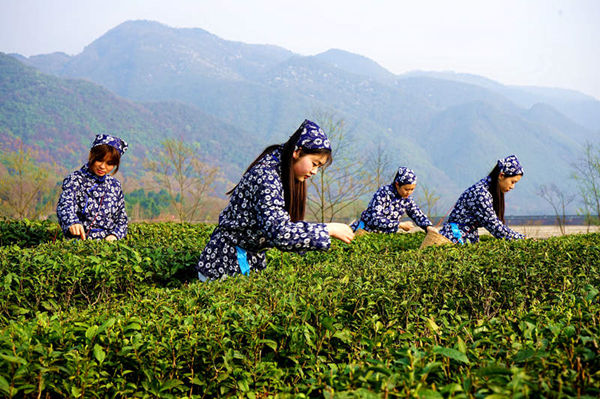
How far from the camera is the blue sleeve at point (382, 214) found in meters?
6.28

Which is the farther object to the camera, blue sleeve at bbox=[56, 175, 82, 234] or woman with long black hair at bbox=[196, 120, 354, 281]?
blue sleeve at bbox=[56, 175, 82, 234]

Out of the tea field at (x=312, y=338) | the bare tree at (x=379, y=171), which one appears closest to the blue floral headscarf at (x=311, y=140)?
the tea field at (x=312, y=338)

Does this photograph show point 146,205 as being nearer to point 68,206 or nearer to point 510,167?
point 68,206

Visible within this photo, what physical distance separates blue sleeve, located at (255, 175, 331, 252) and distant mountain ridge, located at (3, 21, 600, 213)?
108 meters

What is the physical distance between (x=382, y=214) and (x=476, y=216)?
1183 mm

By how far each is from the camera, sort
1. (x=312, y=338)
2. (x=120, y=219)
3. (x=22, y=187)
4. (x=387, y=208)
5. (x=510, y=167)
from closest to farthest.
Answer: (x=312, y=338)
(x=120, y=219)
(x=510, y=167)
(x=387, y=208)
(x=22, y=187)

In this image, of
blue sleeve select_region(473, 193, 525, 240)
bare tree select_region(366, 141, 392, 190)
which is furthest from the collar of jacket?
bare tree select_region(366, 141, 392, 190)

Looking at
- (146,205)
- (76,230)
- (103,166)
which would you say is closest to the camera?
(76,230)

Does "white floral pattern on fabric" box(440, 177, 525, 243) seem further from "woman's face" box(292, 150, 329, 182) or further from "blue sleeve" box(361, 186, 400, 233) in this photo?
"woman's face" box(292, 150, 329, 182)

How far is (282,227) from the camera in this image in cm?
277

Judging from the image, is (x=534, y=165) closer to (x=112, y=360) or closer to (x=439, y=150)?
(x=439, y=150)

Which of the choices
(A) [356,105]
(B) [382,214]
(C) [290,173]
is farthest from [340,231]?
(A) [356,105]

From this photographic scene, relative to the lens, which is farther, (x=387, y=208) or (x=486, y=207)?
(x=387, y=208)

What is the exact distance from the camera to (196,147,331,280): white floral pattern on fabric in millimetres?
2764
